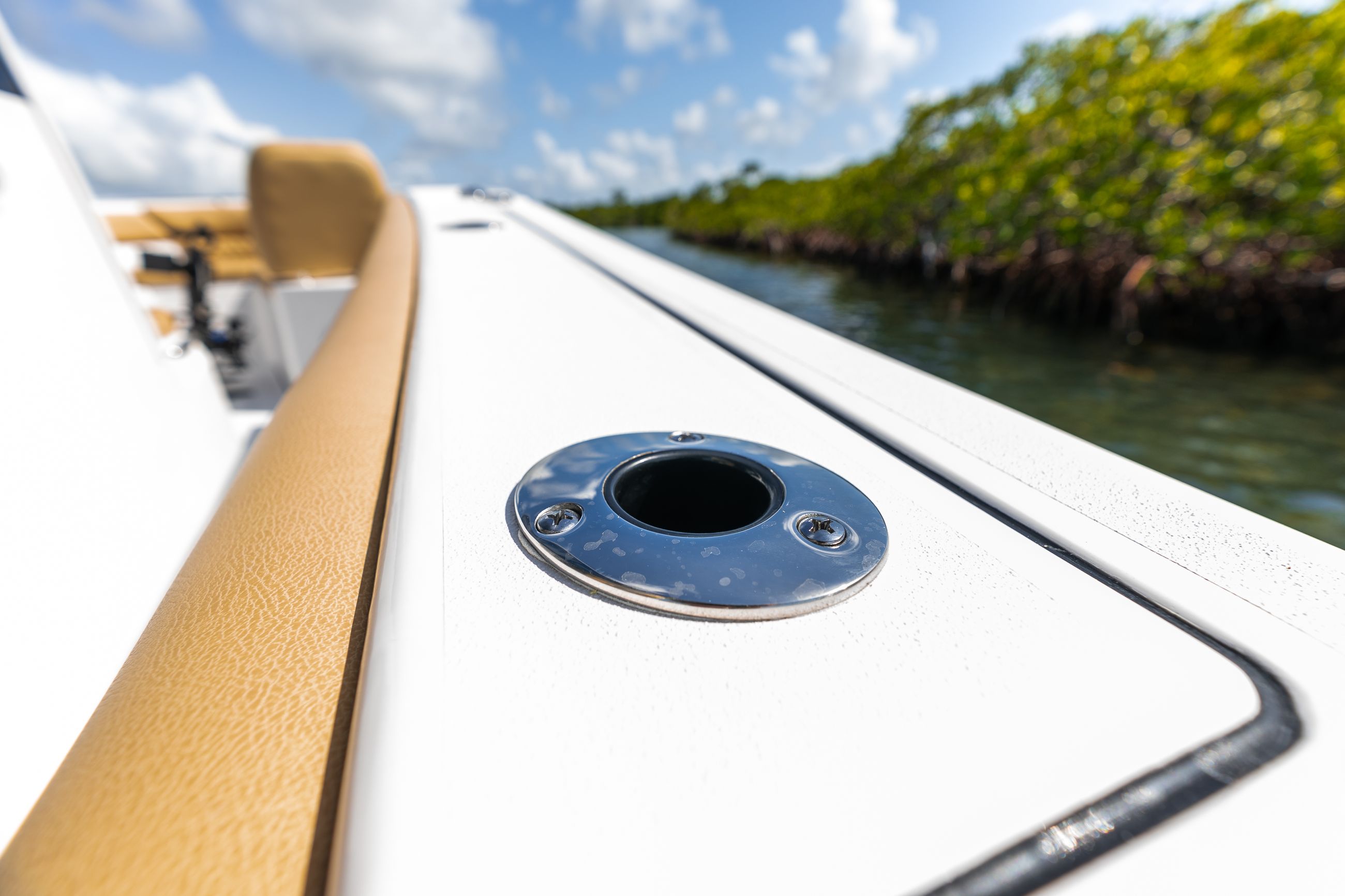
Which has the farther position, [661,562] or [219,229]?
[219,229]

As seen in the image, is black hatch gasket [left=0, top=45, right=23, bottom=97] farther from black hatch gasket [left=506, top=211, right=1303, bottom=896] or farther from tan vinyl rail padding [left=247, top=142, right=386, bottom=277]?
tan vinyl rail padding [left=247, top=142, right=386, bottom=277]

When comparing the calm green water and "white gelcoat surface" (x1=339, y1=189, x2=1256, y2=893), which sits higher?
"white gelcoat surface" (x1=339, y1=189, x2=1256, y2=893)

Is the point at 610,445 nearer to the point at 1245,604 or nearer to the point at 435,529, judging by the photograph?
the point at 435,529

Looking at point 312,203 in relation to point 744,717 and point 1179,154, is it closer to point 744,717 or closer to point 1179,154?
point 744,717

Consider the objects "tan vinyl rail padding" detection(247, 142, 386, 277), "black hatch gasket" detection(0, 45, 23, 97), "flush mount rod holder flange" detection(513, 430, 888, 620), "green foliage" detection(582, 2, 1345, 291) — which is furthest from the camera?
"green foliage" detection(582, 2, 1345, 291)

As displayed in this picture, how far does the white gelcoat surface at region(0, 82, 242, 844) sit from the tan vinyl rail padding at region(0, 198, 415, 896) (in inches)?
3.1

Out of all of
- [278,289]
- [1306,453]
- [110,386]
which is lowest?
[1306,453]

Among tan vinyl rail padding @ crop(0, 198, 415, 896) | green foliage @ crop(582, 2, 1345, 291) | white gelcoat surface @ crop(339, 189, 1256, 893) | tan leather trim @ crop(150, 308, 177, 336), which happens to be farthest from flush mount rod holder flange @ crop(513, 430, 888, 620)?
green foliage @ crop(582, 2, 1345, 291)

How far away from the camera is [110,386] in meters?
0.90

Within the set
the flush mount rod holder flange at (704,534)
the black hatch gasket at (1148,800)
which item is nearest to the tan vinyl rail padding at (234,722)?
the flush mount rod holder flange at (704,534)

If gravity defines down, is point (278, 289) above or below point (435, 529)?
below

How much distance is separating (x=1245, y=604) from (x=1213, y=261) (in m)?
7.13

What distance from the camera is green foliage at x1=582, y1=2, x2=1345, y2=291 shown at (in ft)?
15.6

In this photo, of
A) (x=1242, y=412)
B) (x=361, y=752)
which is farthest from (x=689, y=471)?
(x=1242, y=412)
